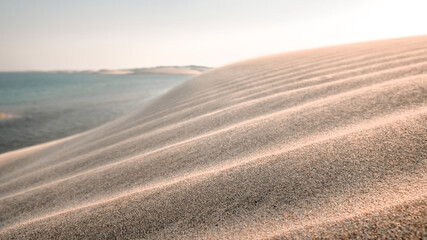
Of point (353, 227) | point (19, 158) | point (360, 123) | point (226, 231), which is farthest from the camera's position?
point (19, 158)

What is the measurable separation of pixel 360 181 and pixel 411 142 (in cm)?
24

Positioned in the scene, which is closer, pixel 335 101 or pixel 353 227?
pixel 353 227

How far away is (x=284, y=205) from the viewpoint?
0.63 meters

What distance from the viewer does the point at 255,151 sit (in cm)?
99

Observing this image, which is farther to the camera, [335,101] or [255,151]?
[335,101]

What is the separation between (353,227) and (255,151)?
522mm

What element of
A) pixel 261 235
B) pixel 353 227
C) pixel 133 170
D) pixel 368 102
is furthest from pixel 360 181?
pixel 133 170

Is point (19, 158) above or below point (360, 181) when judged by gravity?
below

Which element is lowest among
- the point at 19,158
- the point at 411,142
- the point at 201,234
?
the point at 19,158

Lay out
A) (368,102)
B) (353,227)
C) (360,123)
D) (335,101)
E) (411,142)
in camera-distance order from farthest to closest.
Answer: (335,101) → (368,102) → (360,123) → (411,142) → (353,227)

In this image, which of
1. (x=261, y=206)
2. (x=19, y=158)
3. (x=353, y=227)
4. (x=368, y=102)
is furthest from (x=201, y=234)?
(x=19, y=158)

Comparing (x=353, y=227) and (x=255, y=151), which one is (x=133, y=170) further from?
(x=353, y=227)

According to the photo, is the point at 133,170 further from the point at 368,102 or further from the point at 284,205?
the point at 368,102

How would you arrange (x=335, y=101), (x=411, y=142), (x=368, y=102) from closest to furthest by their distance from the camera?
(x=411, y=142) < (x=368, y=102) < (x=335, y=101)
